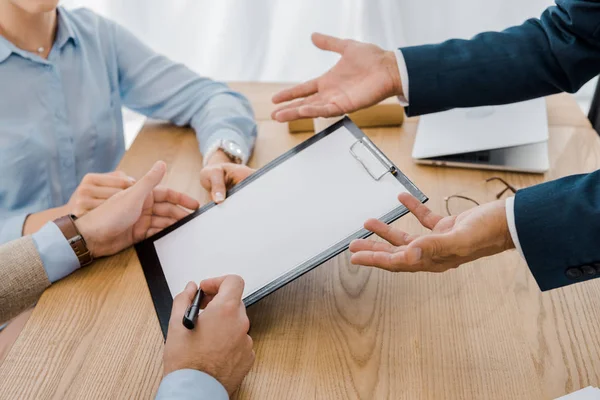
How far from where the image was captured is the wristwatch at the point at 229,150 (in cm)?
118

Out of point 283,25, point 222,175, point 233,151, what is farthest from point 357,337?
point 283,25

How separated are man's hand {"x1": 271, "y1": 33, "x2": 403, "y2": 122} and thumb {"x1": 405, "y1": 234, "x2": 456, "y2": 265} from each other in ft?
1.28

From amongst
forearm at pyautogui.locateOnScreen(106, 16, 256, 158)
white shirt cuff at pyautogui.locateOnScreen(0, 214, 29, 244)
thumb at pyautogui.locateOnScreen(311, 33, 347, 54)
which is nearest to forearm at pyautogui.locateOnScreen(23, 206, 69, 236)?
white shirt cuff at pyautogui.locateOnScreen(0, 214, 29, 244)

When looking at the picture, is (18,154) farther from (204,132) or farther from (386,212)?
(386,212)

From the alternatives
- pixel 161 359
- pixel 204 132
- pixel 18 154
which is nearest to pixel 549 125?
pixel 204 132

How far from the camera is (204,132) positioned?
1271 millimetres

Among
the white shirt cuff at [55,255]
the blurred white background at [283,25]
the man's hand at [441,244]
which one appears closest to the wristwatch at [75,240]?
the white shirt cuff at [55,255]

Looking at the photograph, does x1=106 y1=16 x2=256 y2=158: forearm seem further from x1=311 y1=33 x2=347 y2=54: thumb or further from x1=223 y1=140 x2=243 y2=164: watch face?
x1=311 y1=33 x2=347 y2=54: thumb

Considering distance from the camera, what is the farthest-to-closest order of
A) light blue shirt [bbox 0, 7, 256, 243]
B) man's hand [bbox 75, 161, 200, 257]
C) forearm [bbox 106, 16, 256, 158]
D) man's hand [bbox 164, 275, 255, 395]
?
forearm [bbox 106, 16, 256, 158]
light blue shirt [bbox 0, 7, 256, 243]
man's hand [bbox 75, 161, 200, 257]
man's hand [bbox 164, 275, 255, 395]

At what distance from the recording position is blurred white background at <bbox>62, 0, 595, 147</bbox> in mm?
1869

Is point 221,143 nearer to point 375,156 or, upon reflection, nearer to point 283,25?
point 375,156

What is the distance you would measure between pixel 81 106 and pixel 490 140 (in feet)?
2.82

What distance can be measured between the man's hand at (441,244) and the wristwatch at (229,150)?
1.41 ft

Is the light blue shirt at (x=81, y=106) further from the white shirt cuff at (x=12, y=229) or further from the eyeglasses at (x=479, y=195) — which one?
the eyeglasses at (x=479, y=195)
